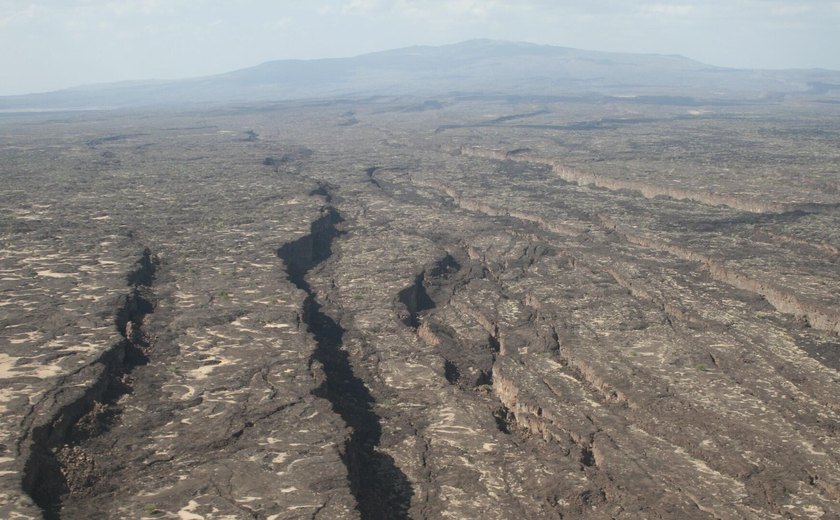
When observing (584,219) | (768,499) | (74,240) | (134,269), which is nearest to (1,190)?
(74,240)

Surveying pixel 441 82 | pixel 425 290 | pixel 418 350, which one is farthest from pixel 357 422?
pixel 441 82

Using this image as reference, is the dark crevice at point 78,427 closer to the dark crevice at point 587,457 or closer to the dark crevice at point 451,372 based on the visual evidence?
the dark crevice at point 451,372

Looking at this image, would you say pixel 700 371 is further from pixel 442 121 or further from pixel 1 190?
pixel 442 121

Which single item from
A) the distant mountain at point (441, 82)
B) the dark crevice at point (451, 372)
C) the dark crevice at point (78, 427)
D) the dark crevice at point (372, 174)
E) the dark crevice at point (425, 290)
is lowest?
the dark crevice at point (451, 372)

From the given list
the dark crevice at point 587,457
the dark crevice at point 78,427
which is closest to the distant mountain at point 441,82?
the dark crevice at point 78,427

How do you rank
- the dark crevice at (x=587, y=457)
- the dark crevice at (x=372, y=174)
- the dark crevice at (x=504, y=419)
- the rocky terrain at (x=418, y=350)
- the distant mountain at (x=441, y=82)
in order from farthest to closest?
the distant mountain at (x=441, y=82), the dark crevice at (x=372, y=174), the dark crevice at (x=504, y=419), the dark crevice at (x=587, y=457), the rocky terrain at (x=418, y=350)
